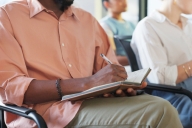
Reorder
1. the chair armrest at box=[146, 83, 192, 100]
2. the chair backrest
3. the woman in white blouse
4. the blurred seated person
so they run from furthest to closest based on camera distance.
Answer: the blurred seated person, the chair backrest, the woman in white blouse, the chair armrest at box=[146, 83, 192, 100]

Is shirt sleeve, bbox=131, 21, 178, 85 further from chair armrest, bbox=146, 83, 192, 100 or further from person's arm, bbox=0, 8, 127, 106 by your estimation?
person's arm, bbox=0, 8, 127, 106

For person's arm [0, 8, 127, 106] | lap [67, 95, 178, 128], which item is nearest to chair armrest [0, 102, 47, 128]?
person's arm [0, 8, 127, 106]

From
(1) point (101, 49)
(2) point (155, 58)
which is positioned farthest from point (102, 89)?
(2) point (155, 58)

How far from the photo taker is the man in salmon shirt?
1.14 m

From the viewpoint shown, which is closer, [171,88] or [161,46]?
[171,88]

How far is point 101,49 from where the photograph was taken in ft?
5.14

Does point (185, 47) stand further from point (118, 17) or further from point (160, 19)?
point (118, 17)

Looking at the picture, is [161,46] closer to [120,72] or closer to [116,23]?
[120,72]

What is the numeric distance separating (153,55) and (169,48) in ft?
0.46

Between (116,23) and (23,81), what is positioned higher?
(23,81)

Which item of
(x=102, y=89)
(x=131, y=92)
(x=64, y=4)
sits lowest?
(x=131, y=92)

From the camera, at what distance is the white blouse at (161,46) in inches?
66.1

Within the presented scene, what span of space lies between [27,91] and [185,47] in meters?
0.98

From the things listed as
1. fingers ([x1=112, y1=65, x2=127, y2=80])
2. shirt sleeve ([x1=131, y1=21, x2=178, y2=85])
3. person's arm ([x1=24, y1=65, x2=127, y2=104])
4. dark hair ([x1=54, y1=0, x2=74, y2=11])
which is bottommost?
shirt sleeve ([x1=131, y1=21, x2=178, y2=85])
